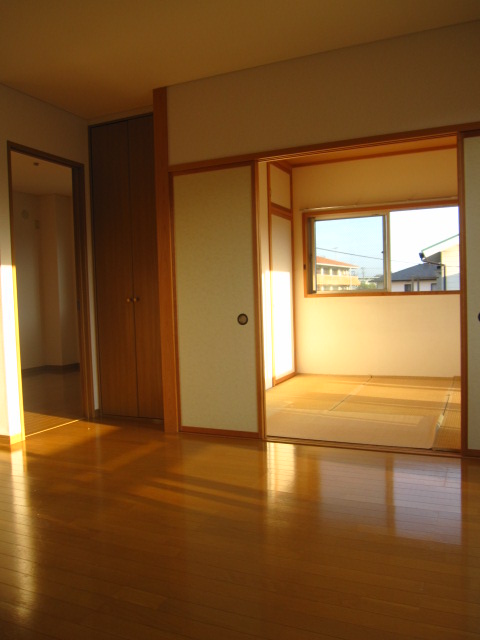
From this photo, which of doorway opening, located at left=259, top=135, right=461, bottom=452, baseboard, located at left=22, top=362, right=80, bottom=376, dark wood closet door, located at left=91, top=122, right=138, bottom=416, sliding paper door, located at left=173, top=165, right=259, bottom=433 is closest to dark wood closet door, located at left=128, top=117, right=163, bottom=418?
dark wood closet door, located at left=91, top=122, right=138, bottom=416

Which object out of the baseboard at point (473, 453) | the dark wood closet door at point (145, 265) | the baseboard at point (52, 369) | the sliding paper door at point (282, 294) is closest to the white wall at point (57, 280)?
the baseboard at point (52, 369)

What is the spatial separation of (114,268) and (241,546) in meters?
3.13

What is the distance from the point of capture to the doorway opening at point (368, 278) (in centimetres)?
621

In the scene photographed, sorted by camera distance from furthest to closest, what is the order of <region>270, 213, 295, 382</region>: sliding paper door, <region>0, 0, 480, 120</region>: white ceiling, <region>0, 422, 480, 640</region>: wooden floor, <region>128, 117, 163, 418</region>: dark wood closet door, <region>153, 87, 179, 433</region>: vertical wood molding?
<region>270, 213, 295, 382</region>: sliding paper door < <region>128, 117, 163, 418</region>: dark wood closet door < <region>153, 87, 179, 433</region>: vertical wood molding < <region>0, 0, 480, 120</region>: white ceiling < <region>0, 422, 480, 640</region>: wooden floor

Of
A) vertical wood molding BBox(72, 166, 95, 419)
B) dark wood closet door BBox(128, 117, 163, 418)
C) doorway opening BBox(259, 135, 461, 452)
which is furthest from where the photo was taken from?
doorway opening BBox(259, 135, 461, 452)

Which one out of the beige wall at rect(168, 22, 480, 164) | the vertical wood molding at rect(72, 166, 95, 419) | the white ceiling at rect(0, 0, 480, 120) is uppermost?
the white ceiling at rect(0, 0, 480, 120)

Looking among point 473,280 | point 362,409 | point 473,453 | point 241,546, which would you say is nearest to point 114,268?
point 362,409

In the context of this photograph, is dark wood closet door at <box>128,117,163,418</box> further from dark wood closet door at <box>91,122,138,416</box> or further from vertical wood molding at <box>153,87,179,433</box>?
vertical wood molding at <box>153,87,179,433</box>

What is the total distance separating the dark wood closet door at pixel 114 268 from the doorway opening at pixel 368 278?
1594mm

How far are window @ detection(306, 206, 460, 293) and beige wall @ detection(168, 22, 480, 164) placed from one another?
315 centimetres

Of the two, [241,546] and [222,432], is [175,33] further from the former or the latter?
[241,546]

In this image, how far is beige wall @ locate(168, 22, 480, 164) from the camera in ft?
11.0

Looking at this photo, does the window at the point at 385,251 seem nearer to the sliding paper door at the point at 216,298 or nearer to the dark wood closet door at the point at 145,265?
the dark wood closet door at the point at 145,265

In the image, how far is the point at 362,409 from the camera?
485cm
